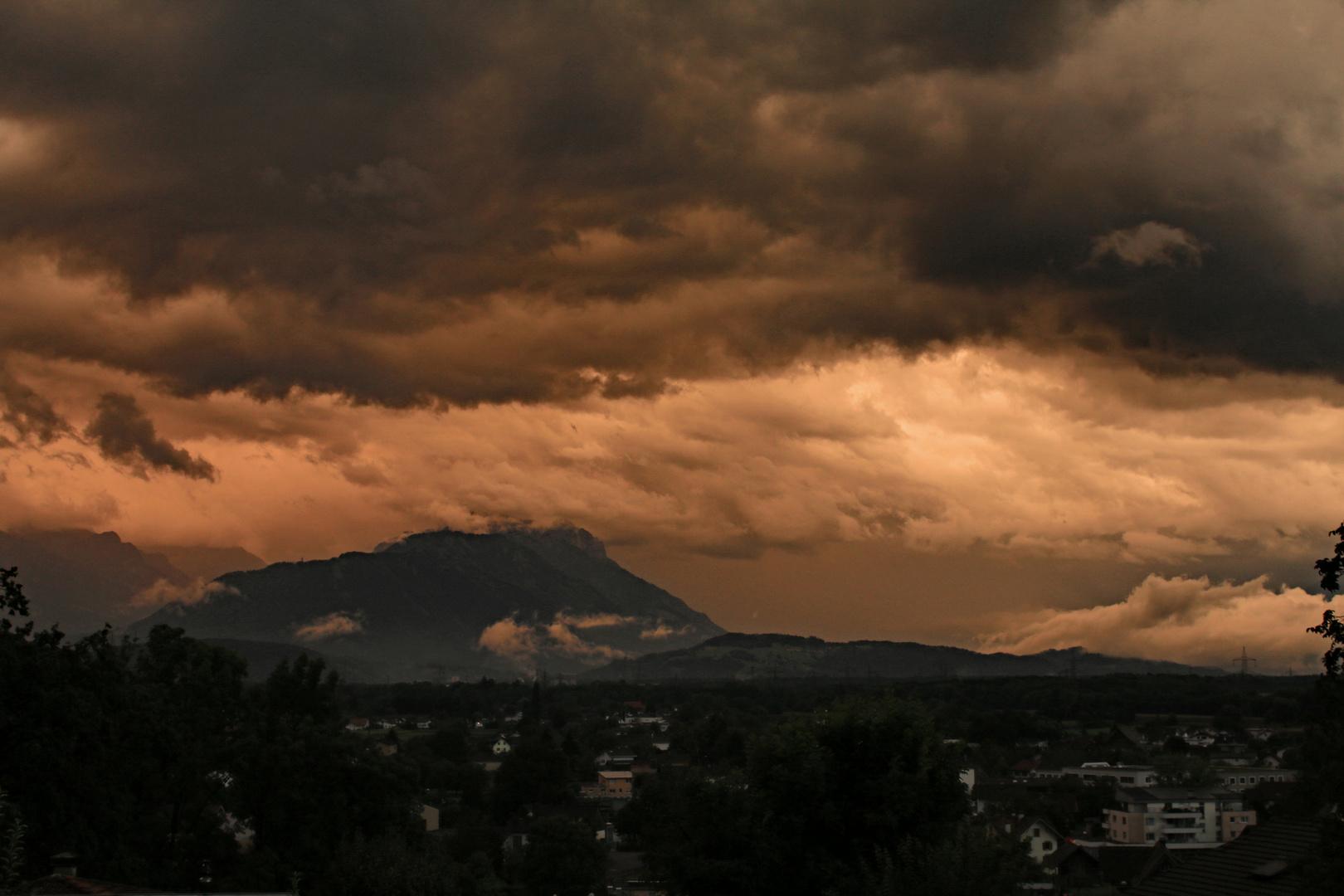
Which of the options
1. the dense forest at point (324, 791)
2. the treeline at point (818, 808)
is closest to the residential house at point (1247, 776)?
the dense forest at point (324, 791)

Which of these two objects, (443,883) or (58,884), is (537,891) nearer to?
(443,883)

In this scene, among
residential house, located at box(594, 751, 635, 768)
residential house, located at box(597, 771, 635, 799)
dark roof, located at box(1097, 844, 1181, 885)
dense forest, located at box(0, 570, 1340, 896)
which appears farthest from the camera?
residential house, located at box(594, 751, 635, 768)

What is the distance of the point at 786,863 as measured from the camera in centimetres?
3341

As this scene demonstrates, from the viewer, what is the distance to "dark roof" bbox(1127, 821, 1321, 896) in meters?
25.8

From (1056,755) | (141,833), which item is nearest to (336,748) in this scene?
(141,833)

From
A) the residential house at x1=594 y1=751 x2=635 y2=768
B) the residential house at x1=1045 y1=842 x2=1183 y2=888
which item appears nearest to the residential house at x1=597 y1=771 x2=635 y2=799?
the residential house at x1=594 y1=751 x2=635 y2=768

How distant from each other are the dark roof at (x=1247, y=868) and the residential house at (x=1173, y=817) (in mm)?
88861

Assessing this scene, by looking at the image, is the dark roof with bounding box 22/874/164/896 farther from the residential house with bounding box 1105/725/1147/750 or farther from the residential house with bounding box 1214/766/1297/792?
the residential house with bounding box 1105/725/1147/750

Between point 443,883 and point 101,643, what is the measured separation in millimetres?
14567

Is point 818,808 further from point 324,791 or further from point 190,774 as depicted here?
point 190,774

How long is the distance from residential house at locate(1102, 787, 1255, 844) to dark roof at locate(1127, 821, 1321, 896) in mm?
88861

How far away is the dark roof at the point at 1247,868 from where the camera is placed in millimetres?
25781

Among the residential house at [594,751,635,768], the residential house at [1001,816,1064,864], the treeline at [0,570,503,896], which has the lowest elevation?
the residential house at [594,751,635,768]

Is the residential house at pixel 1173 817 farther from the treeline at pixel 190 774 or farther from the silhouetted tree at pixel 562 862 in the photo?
the treeline at pixel 190 774
